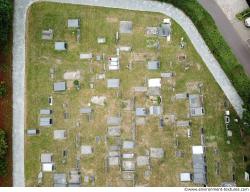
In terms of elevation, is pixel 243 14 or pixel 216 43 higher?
pixel 243 14

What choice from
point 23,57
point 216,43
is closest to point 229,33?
point 216,43

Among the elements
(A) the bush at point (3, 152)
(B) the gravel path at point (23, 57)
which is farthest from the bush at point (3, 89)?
(A) the bush at point (3, 152)

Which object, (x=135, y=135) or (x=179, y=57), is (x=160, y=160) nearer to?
(x=135, y=135)

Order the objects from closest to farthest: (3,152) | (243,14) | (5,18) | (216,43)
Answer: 1. (3,152)
2. (5,18)
3. (216,43)
4. (243,14)

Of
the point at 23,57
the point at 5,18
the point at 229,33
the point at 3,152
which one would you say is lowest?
the point at 3,152

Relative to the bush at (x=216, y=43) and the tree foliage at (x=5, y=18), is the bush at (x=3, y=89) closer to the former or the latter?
the tree foliage at (x=5, y=18)

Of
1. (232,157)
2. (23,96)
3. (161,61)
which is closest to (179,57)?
(161,61)

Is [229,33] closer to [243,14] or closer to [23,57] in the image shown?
[243,14]

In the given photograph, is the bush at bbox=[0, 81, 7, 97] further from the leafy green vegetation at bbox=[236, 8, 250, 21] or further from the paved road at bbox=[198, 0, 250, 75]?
the leafy green vegetation at bbox=[236, 8, 250, 21]

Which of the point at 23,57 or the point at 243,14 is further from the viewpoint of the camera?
the point at 23,57
